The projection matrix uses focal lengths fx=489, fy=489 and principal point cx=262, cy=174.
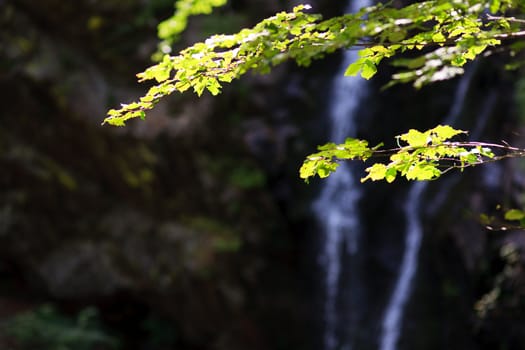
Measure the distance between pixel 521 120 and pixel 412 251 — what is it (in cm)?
227

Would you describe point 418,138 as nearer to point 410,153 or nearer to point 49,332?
point 410,153

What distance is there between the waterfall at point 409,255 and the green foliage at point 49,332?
4038 mm

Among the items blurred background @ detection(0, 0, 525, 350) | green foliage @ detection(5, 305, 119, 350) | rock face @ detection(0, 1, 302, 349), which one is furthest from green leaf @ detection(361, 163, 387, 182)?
green foliage @ detection(5, 305, 119, 350)

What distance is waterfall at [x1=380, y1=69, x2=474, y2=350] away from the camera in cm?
687

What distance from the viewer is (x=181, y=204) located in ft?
25.8

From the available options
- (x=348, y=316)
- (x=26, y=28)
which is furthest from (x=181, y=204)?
(x=26, y=28)

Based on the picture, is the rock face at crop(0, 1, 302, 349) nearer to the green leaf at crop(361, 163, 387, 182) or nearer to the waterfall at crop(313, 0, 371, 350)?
the waterfall at crop(313, 0, 371, 350)

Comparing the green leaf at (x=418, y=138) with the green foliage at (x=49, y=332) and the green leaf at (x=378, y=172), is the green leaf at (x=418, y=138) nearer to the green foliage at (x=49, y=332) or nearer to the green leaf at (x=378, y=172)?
the green leaf at (x=378, y=172)

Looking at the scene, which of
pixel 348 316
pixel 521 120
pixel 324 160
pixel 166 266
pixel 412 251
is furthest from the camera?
pixel 166 266

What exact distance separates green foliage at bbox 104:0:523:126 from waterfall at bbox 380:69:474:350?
16.6 ft

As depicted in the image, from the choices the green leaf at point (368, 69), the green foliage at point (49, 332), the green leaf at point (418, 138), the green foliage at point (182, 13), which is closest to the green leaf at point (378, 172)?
the green leaf at point (418, 138)

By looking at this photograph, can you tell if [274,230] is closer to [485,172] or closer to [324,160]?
[485,172]

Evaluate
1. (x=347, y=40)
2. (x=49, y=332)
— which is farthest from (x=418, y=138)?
(x=49, y=332)

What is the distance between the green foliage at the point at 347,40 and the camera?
1640 mm
